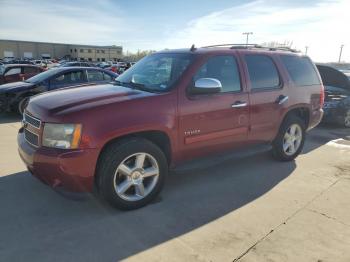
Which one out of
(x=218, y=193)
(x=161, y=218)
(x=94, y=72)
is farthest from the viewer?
(x=94, y=72)

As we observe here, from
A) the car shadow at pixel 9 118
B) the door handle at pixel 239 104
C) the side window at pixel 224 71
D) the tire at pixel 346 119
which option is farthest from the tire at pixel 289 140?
the car shadow at pixel 9 118

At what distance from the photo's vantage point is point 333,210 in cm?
397

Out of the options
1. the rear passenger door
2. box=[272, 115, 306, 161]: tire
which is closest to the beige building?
box=[272, 115, 306, 161]: tire

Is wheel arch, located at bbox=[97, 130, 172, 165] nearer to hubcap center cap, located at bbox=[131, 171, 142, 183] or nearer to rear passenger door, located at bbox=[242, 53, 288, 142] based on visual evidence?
hubcap center cap, located at bbox=[131, 171, 142, 183]

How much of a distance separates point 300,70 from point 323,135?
3.01 metres

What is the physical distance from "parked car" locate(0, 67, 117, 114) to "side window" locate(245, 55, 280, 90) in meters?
5.49

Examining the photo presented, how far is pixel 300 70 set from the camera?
223 inches

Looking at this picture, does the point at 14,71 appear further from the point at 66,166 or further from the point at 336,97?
the point at 336,97

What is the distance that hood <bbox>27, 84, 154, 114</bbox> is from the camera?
3498 mm

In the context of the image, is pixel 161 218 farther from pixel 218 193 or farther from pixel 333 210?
pixel 333 210

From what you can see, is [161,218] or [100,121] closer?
[100,121]

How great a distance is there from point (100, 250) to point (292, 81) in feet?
13.2

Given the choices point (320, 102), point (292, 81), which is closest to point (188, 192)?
point (292, 81)

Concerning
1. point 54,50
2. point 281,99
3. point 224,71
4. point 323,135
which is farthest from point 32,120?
point 54,50
